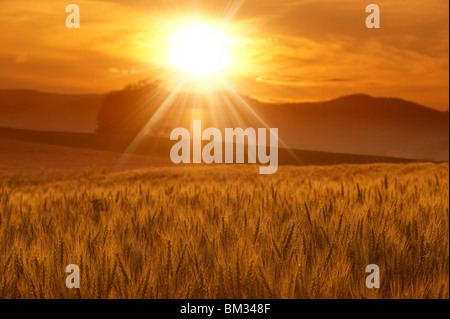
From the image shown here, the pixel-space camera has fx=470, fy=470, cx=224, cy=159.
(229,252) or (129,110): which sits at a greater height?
(129,110)

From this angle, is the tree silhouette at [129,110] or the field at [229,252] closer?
the field at [229,252]

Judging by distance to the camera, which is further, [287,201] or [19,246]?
[287,201]

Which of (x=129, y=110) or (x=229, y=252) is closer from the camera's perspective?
(x=229, y=252)

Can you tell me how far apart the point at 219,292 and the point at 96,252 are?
0.80 metres

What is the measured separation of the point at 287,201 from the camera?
3.93 metres

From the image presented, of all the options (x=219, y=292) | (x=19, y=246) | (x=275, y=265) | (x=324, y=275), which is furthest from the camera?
(x=19, y=246)

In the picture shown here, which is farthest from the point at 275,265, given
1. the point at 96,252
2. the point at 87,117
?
the point at 87,117

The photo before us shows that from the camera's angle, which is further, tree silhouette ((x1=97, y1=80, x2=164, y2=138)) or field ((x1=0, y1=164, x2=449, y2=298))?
tree silhouette ((x1=97, y1=80, x2=164, y2=138))

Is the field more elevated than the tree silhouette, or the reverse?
the tree silhouette

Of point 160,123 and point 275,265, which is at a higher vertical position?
point 160,123

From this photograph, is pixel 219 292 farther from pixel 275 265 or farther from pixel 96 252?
pixel 96 252

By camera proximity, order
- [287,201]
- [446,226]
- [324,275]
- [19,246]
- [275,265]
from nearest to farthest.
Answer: [324,275] → [275,265] → [19,246] → [446,226] → [287,201]

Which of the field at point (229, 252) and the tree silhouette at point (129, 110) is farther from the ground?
the tree silhouette at point (129, 110)
